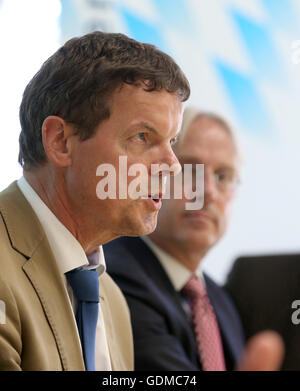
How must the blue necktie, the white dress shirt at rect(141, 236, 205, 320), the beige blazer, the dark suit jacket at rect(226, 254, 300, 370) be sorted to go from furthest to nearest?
1. the dark suit jacket at rect(226, 254, 300, 370)
2. the white dress shirt at rect(141, 236, 205, 320)
3. the blue necktie
4. the beige blazer

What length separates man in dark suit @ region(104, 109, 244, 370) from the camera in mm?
1237

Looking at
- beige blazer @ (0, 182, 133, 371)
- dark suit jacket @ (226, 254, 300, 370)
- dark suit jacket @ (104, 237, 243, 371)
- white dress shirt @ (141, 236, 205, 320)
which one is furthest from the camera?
dark suit jacket @ (226, 254, 300, 370)

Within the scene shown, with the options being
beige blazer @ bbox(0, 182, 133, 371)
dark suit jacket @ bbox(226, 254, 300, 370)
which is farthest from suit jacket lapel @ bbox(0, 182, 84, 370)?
dark suit jacket @ bbox(226, 254, 300, 370)

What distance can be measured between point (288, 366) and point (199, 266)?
0.29 m

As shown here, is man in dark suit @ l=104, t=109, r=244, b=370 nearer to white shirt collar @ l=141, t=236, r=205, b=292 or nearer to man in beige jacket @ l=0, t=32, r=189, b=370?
white shirt collar @ l=141, t=236, r=205, b=292

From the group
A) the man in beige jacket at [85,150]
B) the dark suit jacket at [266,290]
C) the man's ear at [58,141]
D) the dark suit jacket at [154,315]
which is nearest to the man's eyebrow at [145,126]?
the man in beige jacket at [85,150]

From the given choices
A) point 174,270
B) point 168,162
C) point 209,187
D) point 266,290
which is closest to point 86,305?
point 168,162

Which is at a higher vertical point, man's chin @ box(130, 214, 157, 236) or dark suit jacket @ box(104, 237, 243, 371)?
man's chin @ box(130, 214, 157, 236)

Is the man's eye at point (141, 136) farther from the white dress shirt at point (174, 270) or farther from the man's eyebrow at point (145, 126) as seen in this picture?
the white dress shirt at point (174, 270)

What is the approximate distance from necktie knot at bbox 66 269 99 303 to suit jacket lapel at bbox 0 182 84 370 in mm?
38

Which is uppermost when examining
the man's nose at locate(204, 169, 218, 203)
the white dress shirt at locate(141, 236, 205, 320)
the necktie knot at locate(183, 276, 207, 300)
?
the man's nose at locate(204, 169, 218, 203)

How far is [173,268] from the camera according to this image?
1372mm

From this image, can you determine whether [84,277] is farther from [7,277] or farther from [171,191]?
[171,191]
